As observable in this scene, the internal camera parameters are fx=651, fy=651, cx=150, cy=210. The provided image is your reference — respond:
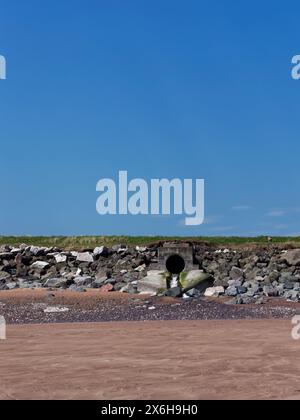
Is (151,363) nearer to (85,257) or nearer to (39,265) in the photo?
(39,265)

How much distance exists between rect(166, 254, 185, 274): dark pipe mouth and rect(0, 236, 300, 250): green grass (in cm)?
1817

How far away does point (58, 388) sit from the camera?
368 inches

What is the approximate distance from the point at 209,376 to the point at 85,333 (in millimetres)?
7456

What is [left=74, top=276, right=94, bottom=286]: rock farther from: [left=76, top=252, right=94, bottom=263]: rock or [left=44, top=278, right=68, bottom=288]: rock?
[left=76, top=252, right=94, bottom=263]: rock

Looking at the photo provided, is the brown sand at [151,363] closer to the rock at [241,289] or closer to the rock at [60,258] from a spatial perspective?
the rock at [241,289]

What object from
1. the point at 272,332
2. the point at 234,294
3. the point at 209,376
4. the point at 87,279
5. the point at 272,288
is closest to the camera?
the point at 209,376

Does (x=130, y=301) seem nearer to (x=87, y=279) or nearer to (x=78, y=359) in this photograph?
(x=87, y=279)

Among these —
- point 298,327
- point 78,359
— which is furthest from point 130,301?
point 78,359

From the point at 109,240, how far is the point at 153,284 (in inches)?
1087

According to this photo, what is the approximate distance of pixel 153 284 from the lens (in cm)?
2962

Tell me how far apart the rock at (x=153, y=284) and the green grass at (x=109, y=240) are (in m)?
22.0

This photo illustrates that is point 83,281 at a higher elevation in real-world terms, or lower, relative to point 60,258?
lower

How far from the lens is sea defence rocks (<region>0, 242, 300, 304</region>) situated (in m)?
29.3

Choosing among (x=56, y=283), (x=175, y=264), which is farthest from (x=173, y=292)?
(x=56, y=283)
